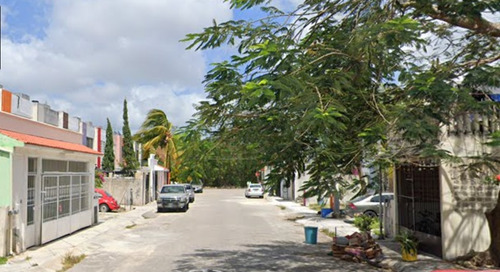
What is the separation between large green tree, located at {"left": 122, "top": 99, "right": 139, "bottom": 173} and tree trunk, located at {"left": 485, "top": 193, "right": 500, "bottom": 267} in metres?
31.6

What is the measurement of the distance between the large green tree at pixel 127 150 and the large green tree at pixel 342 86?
3194 cm

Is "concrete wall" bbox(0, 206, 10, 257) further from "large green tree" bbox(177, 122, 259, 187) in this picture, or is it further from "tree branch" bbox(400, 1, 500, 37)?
"tree branch" bbox(400, 1, 500, 37)

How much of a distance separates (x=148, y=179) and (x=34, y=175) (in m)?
24.8

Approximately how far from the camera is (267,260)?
1337cm

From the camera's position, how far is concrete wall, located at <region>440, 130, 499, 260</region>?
1255cm

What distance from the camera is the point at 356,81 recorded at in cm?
909

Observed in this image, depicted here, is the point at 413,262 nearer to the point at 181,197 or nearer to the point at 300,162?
the point at 300,162

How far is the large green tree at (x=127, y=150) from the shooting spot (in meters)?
40.4

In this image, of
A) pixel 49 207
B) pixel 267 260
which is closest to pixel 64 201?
pixel 49 207

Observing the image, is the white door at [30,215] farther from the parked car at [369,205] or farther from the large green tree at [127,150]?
the large green tree at [127,150]

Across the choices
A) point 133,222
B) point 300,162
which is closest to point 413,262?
point 300,162

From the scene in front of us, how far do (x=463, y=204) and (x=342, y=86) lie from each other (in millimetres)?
6304

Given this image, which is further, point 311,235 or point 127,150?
point 127,150

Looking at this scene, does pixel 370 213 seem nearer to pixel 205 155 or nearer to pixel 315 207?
pixel 315 207
